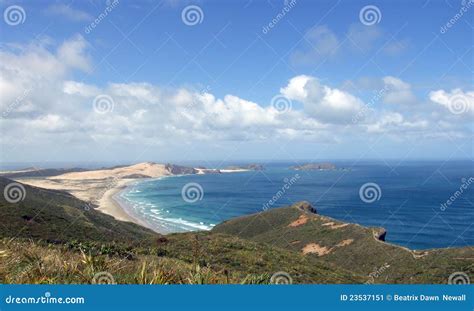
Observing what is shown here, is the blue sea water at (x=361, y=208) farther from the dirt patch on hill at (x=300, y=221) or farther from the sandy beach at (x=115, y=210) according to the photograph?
the dirt patch on hill at (x=300, y=221)

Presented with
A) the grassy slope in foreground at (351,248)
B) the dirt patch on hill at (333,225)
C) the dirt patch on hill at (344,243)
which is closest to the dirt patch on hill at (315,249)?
the grassy slope in foreground at (351,248)

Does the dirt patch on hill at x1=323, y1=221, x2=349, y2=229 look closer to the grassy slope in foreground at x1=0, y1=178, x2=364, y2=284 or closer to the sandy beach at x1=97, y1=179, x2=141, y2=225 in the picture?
the grassy slope in foreground at x1=0, y1=178, x2=364, y2=284

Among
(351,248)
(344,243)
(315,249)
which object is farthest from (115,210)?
(351,248)

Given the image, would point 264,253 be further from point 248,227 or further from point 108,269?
point 248,227

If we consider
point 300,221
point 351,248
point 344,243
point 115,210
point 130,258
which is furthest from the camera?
point 115,210

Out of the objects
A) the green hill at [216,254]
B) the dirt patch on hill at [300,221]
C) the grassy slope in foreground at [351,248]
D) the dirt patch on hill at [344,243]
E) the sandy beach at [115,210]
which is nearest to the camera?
the green hill at [216,254]

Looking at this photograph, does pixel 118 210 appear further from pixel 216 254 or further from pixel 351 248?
pixel 216 254

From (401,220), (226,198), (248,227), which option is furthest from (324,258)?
(226,198)
